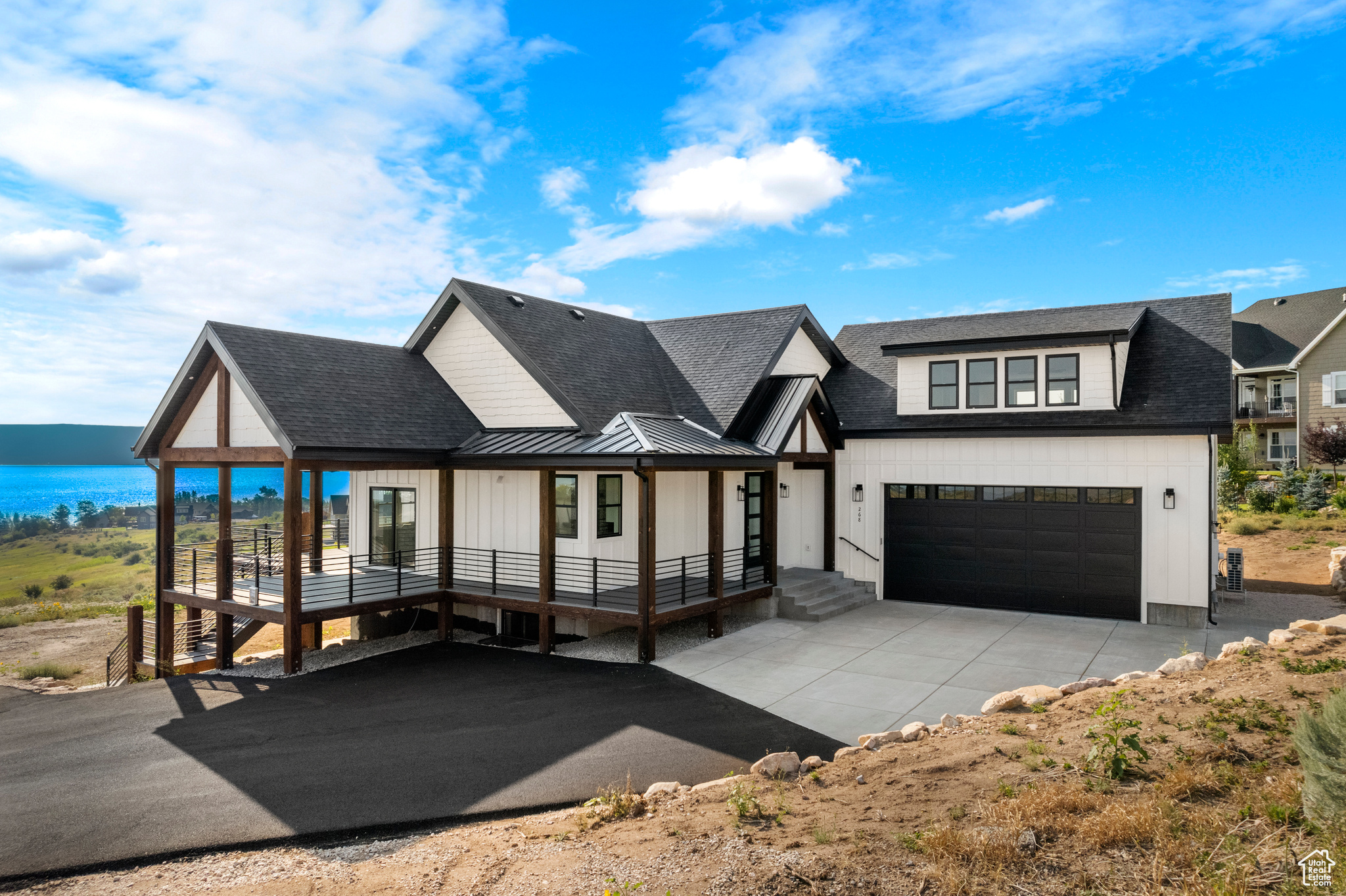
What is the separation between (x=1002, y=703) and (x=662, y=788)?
397 centimetres

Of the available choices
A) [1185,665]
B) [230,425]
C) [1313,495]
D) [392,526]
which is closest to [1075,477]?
[1185,665]

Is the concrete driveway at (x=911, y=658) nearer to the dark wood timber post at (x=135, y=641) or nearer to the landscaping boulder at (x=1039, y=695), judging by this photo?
the landscaping boulder at (x=1039, y=695)

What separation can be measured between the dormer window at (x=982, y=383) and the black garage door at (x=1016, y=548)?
76.1 inches

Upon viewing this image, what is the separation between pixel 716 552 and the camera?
13.5 metres

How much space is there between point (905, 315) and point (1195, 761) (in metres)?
15.9

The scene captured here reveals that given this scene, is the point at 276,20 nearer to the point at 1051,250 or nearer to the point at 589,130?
the point at 589,130

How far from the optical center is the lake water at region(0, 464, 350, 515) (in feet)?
155

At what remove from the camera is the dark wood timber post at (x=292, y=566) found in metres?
11.5

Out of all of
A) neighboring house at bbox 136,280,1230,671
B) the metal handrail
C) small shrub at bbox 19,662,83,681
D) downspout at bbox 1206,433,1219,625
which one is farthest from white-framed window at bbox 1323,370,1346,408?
small shrub at bbox 19,662,83,681

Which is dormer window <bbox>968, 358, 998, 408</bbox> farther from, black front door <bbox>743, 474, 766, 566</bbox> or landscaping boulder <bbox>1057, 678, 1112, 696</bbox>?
landscaping boulder <bbox>1057, 678, 1112, 696</bbox>

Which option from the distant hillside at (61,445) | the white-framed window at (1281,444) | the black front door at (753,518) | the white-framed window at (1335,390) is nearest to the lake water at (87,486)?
the distant hillside at (61,445)

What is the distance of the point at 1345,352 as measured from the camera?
3083 cm

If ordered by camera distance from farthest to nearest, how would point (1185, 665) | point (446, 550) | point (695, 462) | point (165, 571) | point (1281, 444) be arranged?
point (1281, 444), point (165, 571), point (446, 550), point (695, 462), point (1185, 665)

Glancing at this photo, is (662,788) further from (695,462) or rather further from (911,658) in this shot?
(911,658)
